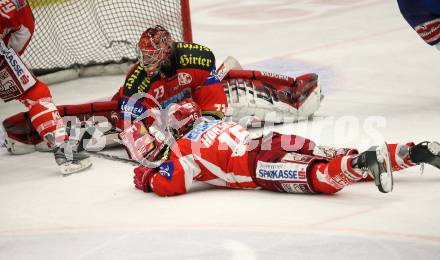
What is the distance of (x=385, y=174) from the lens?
2973mm

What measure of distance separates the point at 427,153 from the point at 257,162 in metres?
0.67

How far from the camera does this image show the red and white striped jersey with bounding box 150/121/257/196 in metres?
3.50

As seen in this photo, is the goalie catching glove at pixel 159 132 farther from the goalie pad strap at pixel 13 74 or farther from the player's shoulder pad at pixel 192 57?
the goalie pad strap at pixel 13 74

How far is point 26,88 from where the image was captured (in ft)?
14.2

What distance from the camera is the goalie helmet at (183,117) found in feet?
12.7

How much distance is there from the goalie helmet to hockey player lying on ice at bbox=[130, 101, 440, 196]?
28mm

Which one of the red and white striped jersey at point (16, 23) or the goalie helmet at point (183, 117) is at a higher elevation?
the red and white striped jersey at point (16, 23)

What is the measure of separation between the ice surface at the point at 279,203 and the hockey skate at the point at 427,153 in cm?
14

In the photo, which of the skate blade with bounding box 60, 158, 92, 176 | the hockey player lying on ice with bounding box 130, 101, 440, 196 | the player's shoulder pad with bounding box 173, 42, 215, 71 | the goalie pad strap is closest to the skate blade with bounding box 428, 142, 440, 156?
the hockey player lying on ice with bounding box 130, 101, 440, 196

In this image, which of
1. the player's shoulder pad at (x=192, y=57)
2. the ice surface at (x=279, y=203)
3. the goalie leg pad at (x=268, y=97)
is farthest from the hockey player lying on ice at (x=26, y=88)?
the goalie leg pad at (x=268, y=97)

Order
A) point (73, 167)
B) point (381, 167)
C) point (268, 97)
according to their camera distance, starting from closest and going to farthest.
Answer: point (381, 167), point (73, 167), point (268, 97)

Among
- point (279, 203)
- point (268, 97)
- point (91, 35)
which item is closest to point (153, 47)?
point (268, 97)

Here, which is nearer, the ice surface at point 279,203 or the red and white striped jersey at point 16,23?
the ice surface at point 279,203

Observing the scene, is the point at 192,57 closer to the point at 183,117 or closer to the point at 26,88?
the point at 183,117
